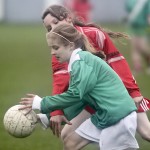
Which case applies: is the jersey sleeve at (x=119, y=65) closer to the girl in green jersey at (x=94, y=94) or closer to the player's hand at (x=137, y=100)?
the player's hand at (x=137, y=100)

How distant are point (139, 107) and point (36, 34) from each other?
24720mm

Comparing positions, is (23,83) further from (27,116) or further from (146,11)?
(27,116)

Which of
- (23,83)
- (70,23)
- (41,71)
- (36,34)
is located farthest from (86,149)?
(36,34)

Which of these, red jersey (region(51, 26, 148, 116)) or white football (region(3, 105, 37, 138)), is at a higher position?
red jersey (region(51, 26, 148, 116))

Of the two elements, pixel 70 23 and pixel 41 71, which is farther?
pixel 41 71

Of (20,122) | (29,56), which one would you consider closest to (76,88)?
(20,122)

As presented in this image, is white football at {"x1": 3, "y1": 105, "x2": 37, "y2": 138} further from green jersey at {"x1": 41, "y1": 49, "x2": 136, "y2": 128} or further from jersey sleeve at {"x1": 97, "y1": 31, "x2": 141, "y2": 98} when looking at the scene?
jersey sleeve at {"x1": 97, "y1": 31, "x2": 141, "y2": 98}

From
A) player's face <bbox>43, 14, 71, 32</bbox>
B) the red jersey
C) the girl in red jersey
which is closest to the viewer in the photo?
player's face <bbox>43, 14, 71, 32</bbox>

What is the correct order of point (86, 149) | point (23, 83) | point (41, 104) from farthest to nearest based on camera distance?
point (23, 83) < point (86, 149) < point (41, 104)

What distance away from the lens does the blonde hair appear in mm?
7709

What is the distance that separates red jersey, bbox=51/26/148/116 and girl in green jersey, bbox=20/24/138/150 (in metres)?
0.53

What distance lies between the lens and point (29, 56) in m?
24.2

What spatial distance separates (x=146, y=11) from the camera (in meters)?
20.2

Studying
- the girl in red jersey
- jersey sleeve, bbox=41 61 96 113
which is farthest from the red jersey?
jersey sleeve, bbox=41 61 96 113
